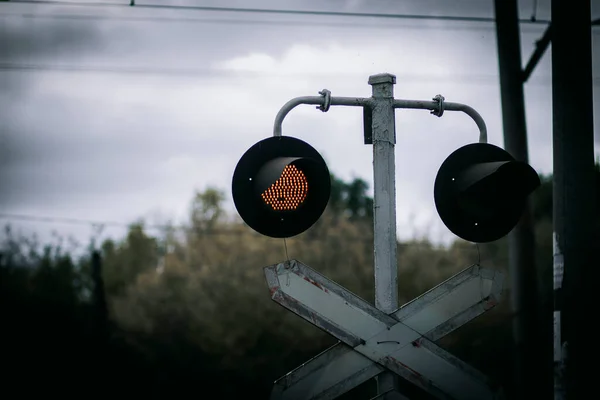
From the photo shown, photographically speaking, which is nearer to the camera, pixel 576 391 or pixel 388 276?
pixel 388 276

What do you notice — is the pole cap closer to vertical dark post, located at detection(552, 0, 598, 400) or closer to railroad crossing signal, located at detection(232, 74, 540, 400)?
railroad crossing signal, located at detection(232, 74, 540, 400)

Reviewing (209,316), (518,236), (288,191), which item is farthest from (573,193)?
(209,316)

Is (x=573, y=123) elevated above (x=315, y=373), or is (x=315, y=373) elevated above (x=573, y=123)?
(x=573, y=123)

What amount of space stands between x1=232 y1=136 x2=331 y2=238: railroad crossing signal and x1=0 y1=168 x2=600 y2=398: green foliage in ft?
53.6

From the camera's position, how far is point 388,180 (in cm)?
404

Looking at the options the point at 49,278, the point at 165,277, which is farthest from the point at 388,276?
the point at 165,277

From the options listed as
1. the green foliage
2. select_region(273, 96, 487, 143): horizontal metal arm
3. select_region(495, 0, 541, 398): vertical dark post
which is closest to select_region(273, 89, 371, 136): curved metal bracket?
select_region(273, 96, 487, 143): horizontal metal arm

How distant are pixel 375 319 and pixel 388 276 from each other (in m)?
0.24

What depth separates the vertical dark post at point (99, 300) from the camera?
1956 centimetres

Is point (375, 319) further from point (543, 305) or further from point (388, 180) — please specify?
point (543, 305)

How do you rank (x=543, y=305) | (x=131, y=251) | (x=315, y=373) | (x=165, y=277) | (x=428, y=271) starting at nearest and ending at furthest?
(x=315, y=373), (x=543, y=305), (x=428, y=271), (x=165, y=277), (x=131, y=251)

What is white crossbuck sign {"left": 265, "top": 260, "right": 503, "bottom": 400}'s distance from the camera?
373 centimetres

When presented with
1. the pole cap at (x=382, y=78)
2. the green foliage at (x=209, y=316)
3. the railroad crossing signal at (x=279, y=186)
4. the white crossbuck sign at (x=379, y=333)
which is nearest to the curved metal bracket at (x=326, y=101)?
the pole cap at (x=382, y=78)

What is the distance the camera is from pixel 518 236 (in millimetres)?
11117
